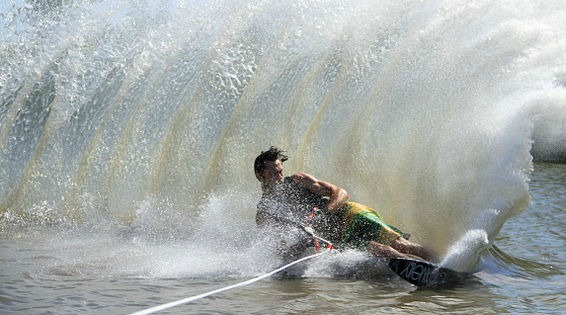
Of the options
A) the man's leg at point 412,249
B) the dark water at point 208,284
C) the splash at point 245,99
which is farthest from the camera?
the splash at point 245,99

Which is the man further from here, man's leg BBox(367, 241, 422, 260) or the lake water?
the lake water

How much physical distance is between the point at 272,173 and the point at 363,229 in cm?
109

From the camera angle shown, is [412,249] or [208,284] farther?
[412,249]

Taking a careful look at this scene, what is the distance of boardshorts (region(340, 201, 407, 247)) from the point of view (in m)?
6.92

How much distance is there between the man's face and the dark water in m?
0.84

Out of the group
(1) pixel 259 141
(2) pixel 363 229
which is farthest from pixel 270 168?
(1) pixel 259 141

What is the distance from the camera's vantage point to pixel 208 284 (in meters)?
6.02

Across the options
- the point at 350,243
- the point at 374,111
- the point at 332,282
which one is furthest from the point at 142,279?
the point at 374,111

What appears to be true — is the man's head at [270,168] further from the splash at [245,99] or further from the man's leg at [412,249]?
the splash at [245,99]

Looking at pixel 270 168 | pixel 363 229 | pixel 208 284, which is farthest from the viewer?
pixel 270 168

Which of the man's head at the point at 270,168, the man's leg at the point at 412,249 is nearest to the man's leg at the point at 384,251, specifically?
the man's leg at the point at 412,249

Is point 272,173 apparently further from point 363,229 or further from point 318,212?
point 363,229

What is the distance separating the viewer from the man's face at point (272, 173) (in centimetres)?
711

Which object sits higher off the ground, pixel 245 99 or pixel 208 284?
pixel 245 99
